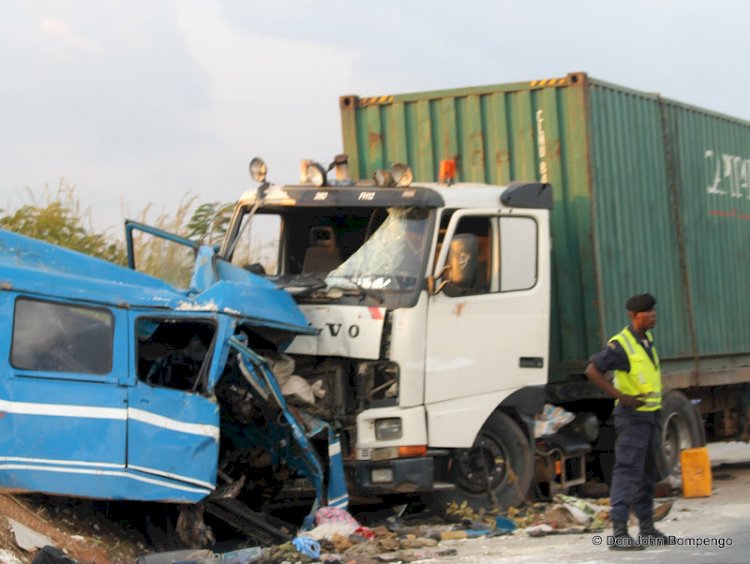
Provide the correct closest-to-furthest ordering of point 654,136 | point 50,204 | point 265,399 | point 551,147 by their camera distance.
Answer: point 265,399 → point 551,147 → point 654,136 → point 50,204

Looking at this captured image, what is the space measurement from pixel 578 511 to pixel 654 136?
163 inches

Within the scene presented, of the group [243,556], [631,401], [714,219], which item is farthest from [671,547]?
[714,219]

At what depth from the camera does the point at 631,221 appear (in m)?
11.4

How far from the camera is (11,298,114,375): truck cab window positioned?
24.9ft

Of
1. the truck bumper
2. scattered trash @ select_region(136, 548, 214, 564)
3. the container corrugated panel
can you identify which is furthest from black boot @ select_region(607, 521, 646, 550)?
the container corrugated panel

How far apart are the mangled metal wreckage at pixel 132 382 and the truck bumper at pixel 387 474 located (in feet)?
0.78

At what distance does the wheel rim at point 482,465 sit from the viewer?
31.4 feet

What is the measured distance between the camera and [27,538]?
731 centimetres

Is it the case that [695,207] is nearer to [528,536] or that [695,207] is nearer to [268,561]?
[528,536]

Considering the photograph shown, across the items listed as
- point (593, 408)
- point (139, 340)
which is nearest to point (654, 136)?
point (593, 408)

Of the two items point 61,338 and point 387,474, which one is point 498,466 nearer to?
point 387,474

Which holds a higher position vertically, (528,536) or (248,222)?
(248,222)

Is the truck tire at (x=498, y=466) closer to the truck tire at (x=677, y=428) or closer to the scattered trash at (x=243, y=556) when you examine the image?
the scattered trash at (x=243, y=556)

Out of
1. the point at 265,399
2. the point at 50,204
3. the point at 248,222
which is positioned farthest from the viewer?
the point at 50,204
